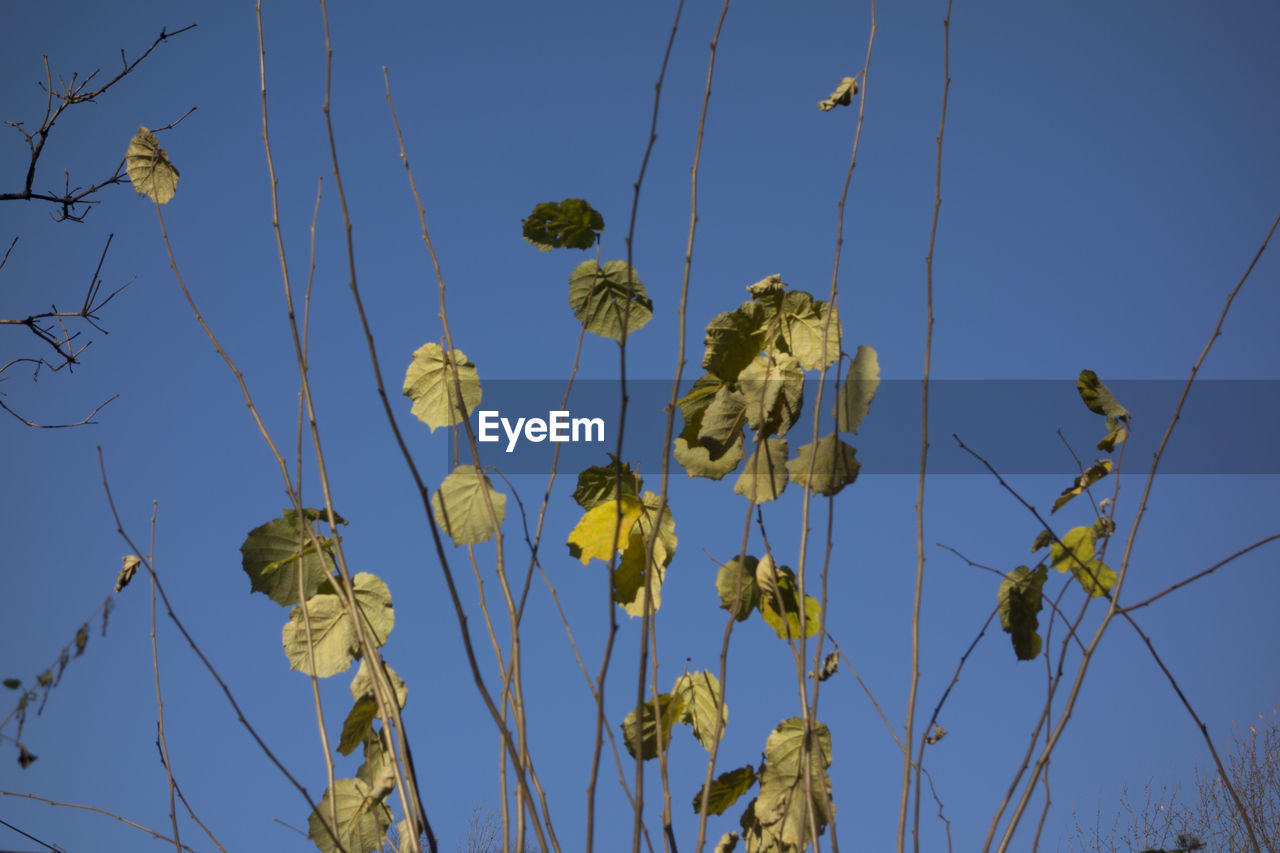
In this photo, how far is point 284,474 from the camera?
90 cm

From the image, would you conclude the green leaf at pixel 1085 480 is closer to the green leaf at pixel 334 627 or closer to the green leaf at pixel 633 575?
the green leaf at pixel 633 575

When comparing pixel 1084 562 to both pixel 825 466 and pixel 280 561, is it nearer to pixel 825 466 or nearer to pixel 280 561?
pixel 825 466

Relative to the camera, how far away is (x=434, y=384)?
3.26 feet

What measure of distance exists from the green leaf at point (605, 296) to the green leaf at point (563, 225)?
4 cm

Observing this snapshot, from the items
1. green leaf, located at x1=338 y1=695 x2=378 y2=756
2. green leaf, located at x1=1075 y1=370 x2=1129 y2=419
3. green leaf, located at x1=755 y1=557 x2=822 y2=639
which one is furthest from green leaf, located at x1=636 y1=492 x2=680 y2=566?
green leaf, located at x1=1075 y1=370 x2=1129 y2=419

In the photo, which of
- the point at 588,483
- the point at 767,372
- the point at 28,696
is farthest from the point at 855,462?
the point at 28,696

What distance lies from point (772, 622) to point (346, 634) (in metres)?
0.44

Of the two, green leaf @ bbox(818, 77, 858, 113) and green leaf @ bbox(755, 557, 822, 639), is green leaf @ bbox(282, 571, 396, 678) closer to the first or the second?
green leaf @ bbox(755, 557, 822, 639)

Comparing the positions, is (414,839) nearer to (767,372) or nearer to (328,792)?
(328,792)

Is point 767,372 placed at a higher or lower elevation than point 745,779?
higher

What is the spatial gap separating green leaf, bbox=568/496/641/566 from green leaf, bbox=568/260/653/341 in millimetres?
179

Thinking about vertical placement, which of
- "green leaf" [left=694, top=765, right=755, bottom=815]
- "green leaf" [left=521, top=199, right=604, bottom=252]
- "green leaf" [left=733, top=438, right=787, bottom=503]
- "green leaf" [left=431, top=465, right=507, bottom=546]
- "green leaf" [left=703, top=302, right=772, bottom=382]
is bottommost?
"green leaf" [left=694, top=765, right=755, bottom=815]

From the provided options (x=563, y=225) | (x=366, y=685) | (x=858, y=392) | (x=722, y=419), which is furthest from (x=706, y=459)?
(x=366, y=685)

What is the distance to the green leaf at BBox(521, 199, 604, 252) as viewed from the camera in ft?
3.07
